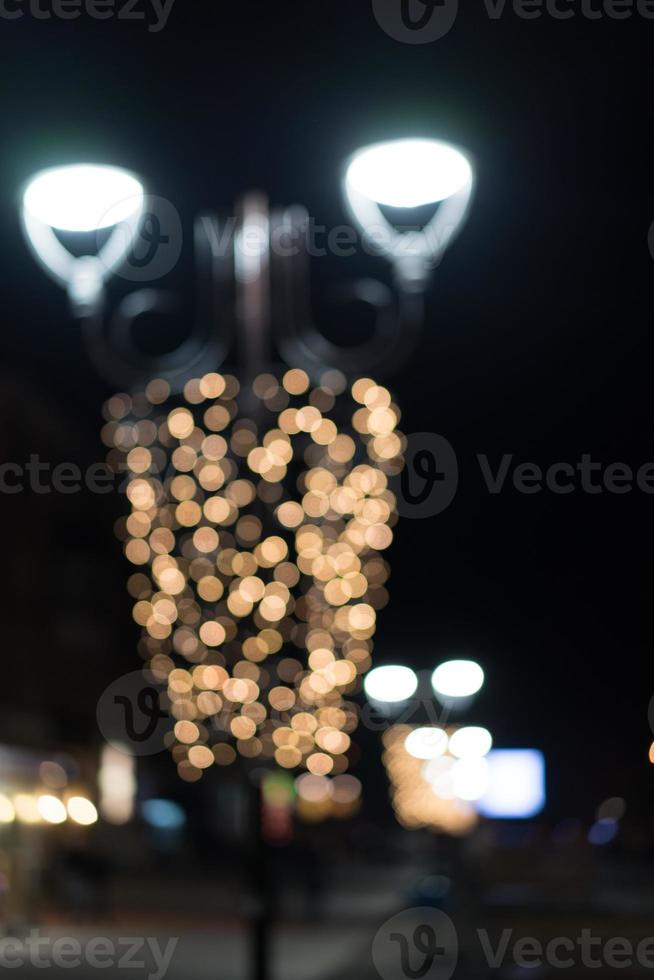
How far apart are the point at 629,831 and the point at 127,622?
22.3m

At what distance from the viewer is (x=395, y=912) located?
111 feet

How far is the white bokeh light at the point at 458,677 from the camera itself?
1798cm

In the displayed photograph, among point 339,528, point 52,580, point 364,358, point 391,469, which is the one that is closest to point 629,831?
point 52,580

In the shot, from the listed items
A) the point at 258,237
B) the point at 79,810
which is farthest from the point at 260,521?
the point at 79,810

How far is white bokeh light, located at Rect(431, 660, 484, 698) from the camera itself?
1798cm

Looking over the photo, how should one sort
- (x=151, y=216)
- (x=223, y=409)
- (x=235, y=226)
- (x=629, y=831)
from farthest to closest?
1. (x=629, y=831)
2. (x=223, y=409)
3. (x=235, y=226)
4. (x=151, y=216)

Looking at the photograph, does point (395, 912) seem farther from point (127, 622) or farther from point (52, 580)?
point (127, 622)

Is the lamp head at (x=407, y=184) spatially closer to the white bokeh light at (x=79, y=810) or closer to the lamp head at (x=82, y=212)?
the lamp head at (x=82, y=212)

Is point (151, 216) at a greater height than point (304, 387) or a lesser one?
lesser
